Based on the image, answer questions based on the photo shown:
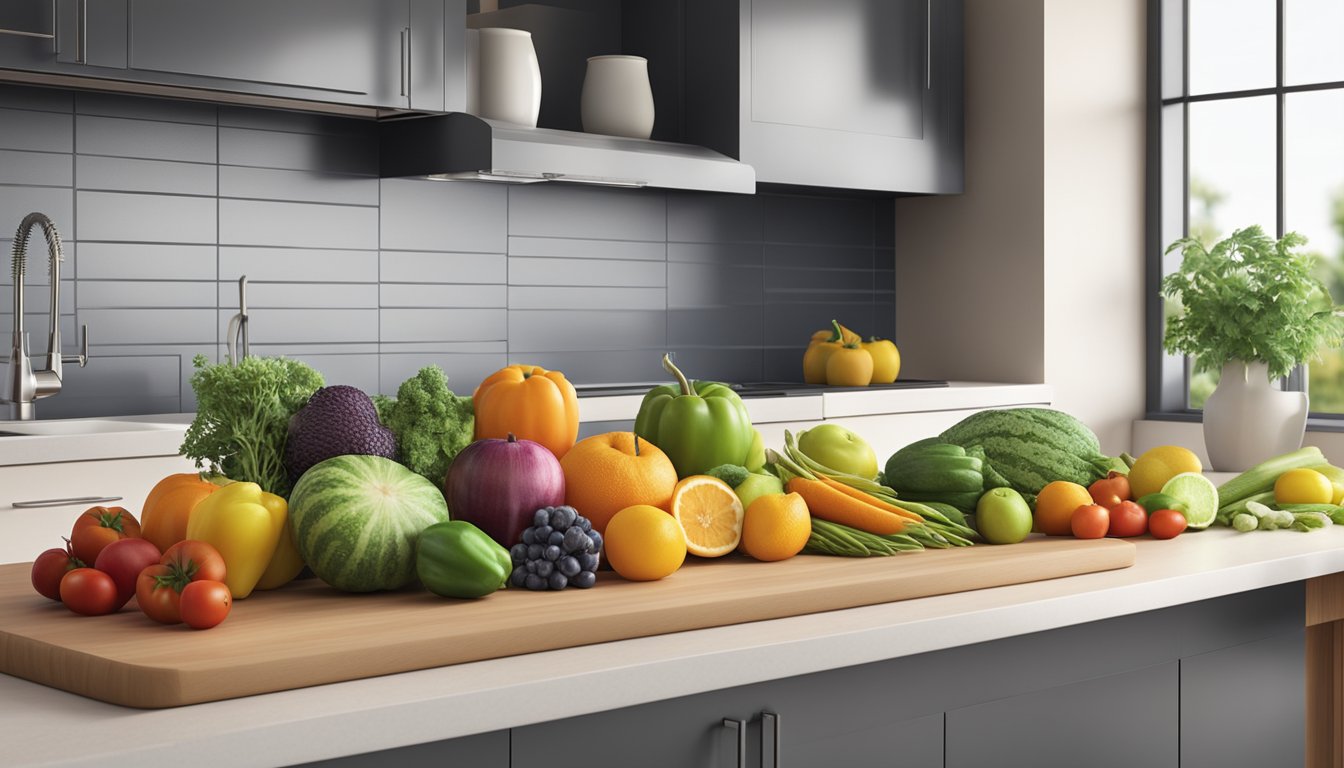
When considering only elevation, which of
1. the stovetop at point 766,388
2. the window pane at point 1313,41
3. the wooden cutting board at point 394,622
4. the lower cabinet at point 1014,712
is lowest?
the lower cabinet at point 1014,712

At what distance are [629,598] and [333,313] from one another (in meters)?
2.70

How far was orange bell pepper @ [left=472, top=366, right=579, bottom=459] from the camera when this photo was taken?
153 cm

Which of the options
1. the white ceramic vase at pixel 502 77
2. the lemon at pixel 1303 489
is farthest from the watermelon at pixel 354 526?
the white ceramic vase at pixel 502 77

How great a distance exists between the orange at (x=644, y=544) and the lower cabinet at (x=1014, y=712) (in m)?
0.18

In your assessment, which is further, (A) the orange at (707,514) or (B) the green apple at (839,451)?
(B) the green apple at (839,451)

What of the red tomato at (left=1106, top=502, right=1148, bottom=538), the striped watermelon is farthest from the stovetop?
the red tomato at (left=1106, top=502, right=1148, bottom=538)

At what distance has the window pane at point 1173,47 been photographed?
5.11 meters

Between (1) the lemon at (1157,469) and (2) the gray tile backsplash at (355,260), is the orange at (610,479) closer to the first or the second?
(1) the lemon at (1157,469)

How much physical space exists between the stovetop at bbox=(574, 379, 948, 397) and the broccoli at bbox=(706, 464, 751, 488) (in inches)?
85.5

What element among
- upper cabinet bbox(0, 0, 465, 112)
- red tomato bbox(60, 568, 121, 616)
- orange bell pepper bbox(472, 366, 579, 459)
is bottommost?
red tomato bbox(60, 568, 121, 616)

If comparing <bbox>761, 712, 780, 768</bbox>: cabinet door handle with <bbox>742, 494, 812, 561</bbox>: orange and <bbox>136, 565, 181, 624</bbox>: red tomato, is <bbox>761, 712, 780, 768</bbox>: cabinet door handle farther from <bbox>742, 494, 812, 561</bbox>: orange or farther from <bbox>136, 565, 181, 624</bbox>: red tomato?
<bbox>136, 565, 181, 624</bbox>: red tomato

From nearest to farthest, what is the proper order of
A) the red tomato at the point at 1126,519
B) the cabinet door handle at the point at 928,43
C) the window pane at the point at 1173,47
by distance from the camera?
the red tomato at the point at 1126,519
the cabinet door handle at the point at 928,43
the window pane at the point at 1173,47

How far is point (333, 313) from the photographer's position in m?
3.81

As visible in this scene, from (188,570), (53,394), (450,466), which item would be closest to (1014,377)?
(53,394)
